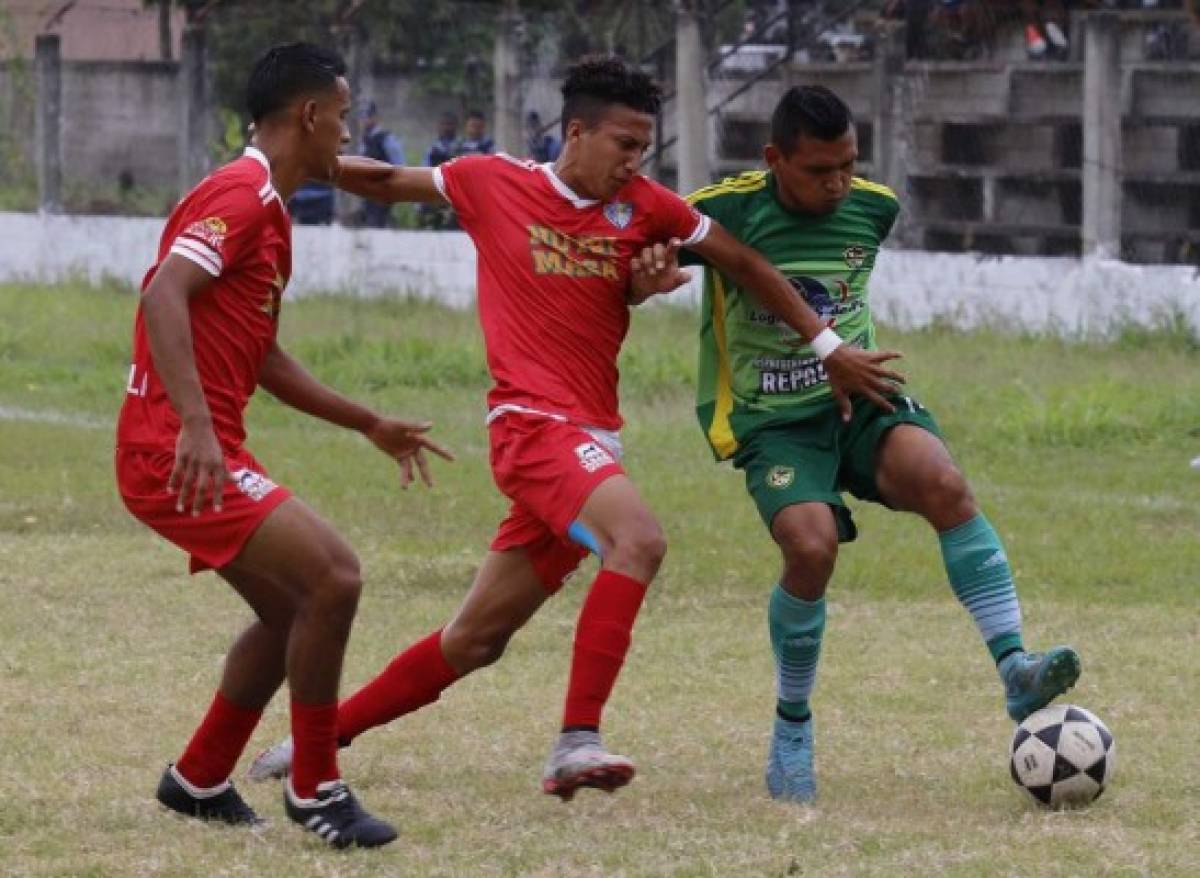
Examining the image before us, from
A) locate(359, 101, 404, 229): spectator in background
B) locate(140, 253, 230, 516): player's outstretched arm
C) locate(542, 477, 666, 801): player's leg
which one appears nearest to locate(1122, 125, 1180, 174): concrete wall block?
locate(359, 101, 404, 229): spectator in background

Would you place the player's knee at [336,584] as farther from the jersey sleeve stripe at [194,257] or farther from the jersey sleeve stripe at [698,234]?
the jersey sleeve stripe at [698,234]

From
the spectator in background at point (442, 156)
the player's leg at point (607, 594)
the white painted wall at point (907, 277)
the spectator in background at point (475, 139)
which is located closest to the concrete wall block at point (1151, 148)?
the white painted wall at point (907, 277)

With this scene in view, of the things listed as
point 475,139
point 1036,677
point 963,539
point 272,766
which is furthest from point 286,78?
point 475,139

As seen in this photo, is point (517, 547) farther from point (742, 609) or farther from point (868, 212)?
point (742, 609)

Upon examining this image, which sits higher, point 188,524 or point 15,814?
point 188,524

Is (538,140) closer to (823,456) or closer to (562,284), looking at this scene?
(823,456)

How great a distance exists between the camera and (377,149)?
76.4ft

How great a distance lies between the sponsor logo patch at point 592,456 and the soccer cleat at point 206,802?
116 cm

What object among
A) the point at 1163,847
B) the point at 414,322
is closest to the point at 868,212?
the point at 1163,847

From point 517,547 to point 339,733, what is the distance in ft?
2.35

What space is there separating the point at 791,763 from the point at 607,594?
0.84 m

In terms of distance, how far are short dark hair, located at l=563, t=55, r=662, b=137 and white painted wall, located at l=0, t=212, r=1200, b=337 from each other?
37.2 ft

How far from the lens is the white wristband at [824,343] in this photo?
6676 millimetres

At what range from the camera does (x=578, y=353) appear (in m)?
6.55
